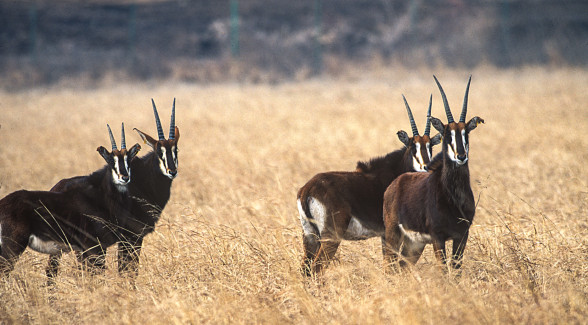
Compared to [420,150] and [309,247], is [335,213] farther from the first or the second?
[420,150]

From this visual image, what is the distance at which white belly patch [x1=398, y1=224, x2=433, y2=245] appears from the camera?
20.1 ft

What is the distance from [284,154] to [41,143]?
6523mm

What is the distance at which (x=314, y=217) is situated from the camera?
693cm

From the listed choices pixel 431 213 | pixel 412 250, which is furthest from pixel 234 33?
pixel 431 213

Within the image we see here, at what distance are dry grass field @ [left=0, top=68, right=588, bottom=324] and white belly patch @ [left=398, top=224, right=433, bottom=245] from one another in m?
0.23

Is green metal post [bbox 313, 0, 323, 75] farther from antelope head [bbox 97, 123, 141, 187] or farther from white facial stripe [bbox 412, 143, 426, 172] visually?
antelope head [bbox 97, 123, 141, 187]

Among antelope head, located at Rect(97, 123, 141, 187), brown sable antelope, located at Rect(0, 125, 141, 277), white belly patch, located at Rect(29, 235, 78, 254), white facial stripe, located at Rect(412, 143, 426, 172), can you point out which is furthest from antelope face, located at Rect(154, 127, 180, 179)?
white facial stripe, located at Rect(412, 143, 426, 172)

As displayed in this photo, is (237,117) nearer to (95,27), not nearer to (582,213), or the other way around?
(582,213)

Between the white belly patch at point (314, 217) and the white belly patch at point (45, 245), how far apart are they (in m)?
2.30

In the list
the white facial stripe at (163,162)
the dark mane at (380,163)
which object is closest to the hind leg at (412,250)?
the dark mane at (380,163)

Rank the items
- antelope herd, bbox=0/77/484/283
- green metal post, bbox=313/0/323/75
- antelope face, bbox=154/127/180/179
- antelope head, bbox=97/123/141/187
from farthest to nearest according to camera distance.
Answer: green metal post, bbox=313/0/323/75, antelope face, bbox=154/127/180/179, antelope head, bbox=97/123/141/187, antelope herd, bbox=0/77/484/283

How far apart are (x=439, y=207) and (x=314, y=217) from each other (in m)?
1.44

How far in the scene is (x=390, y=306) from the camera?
201 inches

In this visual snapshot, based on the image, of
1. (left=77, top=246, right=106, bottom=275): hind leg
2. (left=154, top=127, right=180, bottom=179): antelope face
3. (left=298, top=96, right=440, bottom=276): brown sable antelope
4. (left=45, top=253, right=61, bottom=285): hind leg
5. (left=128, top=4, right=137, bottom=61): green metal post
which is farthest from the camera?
(left=128, top=4, right=137, bottom=61): green metal post
